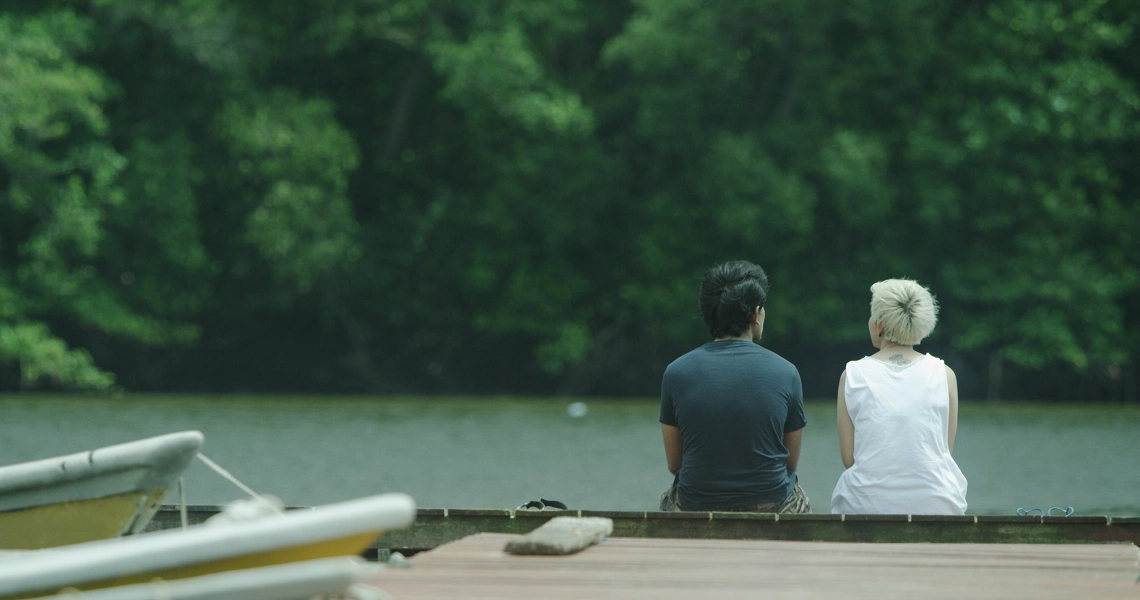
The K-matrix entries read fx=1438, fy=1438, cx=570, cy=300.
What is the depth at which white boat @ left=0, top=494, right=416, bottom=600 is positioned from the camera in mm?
3135

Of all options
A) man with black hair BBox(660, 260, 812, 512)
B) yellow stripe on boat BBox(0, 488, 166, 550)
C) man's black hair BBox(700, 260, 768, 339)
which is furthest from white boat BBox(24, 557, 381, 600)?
man's black hair BBox(700, 260, 768, 339)

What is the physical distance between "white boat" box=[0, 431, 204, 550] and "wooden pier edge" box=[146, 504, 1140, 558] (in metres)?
0.83

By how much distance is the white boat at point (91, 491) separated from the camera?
4.15 meters

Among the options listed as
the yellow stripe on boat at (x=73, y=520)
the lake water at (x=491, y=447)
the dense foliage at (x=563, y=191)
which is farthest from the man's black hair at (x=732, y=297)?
the dense foliage at (x=563, y=191)

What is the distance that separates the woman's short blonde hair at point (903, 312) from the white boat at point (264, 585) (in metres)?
2.22

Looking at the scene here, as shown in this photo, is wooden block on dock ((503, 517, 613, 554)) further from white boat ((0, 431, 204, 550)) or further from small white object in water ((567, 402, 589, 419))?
small white object in water ((567, 402, 589, 419))

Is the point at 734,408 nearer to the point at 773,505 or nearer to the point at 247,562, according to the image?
the point at 773,505

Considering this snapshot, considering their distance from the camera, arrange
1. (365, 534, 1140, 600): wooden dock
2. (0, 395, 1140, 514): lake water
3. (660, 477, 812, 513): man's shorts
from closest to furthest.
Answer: (365, 534, 1140, 600): wooden dock, (660, 477, 812, 513): man's shorts, (0, 395, 1140, 514): lake water

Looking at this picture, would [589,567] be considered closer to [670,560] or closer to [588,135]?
[670,560]

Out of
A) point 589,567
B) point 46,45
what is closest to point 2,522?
point 589,567

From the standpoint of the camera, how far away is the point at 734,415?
4.59 m

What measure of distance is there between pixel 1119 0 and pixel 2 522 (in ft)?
79.3

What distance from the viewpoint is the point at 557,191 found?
26281 mm

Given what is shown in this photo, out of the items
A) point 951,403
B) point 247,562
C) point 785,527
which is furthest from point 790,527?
point 247,562
